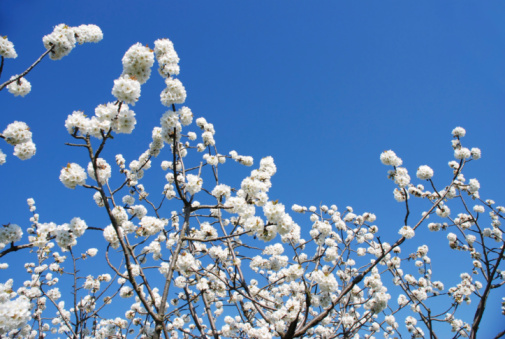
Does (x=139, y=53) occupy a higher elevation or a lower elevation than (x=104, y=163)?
higher

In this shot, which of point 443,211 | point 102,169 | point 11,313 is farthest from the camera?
point 443,211

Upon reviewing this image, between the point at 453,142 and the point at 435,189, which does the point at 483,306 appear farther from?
the point at 453,142

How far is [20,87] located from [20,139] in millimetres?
1038

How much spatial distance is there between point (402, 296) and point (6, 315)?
440 inches

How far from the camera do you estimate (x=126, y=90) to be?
3.62m

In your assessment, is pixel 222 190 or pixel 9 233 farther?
pixel 222 190

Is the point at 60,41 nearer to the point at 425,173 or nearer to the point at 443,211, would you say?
the point at 425,173

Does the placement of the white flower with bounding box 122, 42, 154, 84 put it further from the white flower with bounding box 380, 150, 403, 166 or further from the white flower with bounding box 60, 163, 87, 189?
the white flower with bounding box 380, 150, 403, 166

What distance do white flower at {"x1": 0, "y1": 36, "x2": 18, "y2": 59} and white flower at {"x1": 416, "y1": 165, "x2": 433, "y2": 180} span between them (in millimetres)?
7572

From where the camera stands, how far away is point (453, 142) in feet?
23.2

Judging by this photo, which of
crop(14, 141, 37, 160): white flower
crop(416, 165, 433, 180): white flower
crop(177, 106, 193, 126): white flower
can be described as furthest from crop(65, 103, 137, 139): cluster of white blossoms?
crop(416, 165, 433, 180): white flower

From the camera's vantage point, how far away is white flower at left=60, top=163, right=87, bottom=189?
3.53 metres

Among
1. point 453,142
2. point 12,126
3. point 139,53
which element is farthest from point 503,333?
point 12,126

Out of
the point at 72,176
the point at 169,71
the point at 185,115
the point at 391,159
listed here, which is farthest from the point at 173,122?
the point at 391,159
